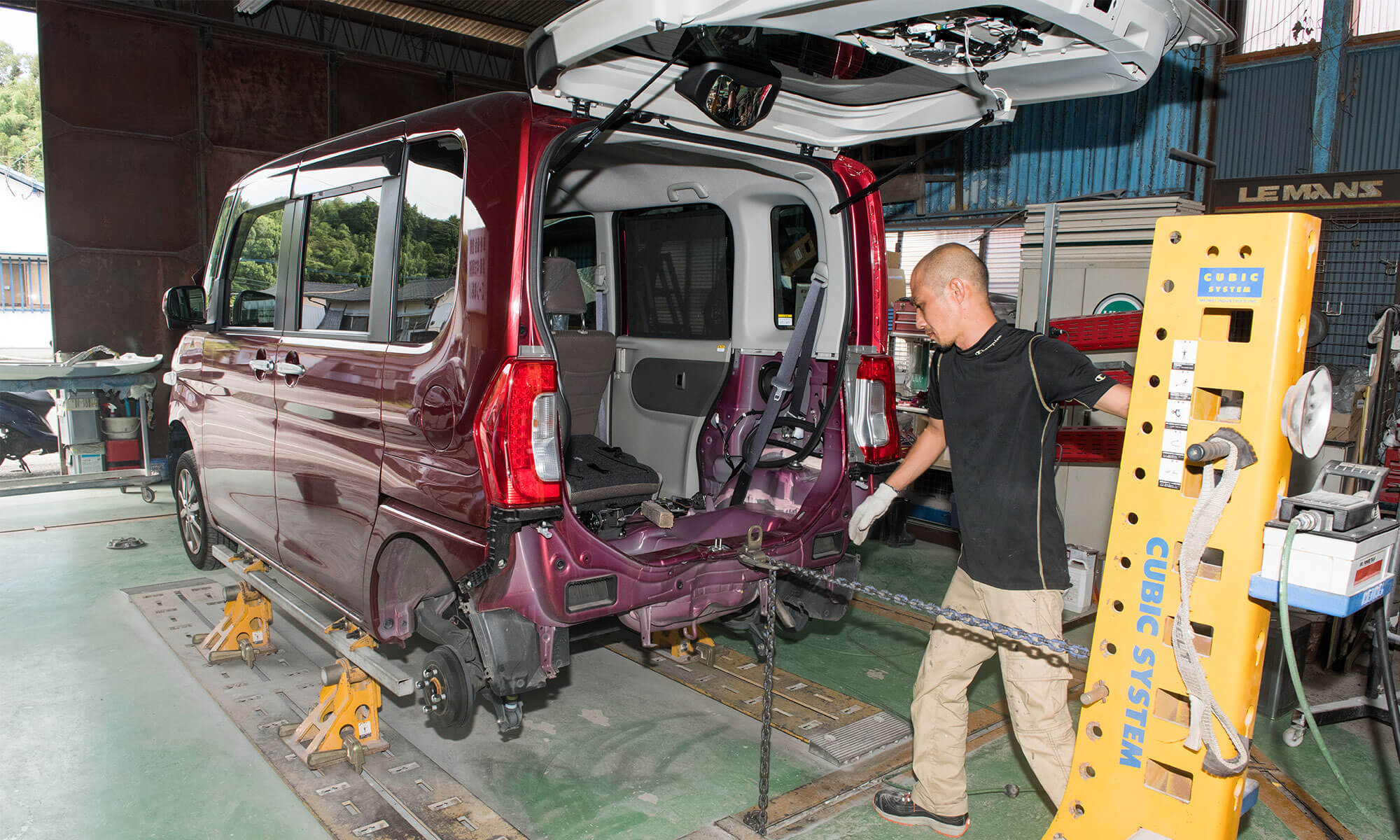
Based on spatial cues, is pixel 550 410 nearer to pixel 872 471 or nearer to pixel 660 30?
pixel 660 30

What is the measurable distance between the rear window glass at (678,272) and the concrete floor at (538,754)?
170 cm

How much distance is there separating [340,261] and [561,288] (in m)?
0.85

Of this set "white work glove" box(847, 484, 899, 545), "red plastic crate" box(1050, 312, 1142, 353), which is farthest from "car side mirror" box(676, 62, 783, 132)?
"red plastic crate" box(1050, 312, 1142, 353)

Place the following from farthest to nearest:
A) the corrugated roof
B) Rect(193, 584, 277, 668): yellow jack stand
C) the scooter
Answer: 1. the corrugated roof
2. the scooter
3. Rect(193, 584, 277, 668): yellow jack stand

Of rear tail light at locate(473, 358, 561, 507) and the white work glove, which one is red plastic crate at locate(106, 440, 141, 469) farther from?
the white work glove

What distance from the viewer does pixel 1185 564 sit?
6.02ft

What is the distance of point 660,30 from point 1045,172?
262 inches

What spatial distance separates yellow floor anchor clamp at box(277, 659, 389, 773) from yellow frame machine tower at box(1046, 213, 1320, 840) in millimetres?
2531

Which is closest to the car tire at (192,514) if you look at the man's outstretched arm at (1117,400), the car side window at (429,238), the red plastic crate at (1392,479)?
the car side window at (429,238)

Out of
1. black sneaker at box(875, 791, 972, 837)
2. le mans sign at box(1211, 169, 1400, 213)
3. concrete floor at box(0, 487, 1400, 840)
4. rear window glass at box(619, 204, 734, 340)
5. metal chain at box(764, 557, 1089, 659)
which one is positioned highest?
le mans sign at box(1211, 169, 1400, 213)

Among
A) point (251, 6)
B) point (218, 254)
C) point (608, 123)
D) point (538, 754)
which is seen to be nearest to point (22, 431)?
point (251, 6)

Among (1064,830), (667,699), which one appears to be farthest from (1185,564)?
(667,699)

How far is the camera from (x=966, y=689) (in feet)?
9.36

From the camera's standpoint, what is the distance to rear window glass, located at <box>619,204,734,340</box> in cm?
408
